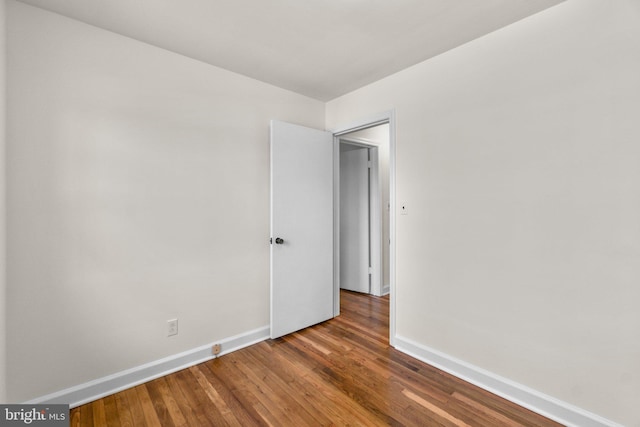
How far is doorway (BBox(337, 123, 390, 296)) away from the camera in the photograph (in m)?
3.93

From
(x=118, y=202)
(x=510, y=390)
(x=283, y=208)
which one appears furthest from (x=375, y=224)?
(x=118, y=202)

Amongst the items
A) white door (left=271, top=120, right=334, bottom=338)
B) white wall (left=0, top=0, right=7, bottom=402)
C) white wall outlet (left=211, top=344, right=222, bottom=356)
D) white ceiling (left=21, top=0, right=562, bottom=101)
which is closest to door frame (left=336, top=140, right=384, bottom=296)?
white door (left=271, top=120, right=334, bottom=338)

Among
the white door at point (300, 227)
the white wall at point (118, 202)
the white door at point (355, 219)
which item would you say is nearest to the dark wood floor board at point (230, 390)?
the white wall at point (118, 202)

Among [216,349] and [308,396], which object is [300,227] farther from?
[308,396]

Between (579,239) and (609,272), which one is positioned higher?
(579,239)

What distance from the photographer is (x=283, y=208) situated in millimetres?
2719

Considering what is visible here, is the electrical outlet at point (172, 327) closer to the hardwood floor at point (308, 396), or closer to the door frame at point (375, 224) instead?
the hardwood floor at point (308, 396)

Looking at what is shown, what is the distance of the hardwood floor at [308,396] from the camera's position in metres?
1.66

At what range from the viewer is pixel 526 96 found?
178 cm

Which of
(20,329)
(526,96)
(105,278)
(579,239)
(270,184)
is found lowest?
(20,329)

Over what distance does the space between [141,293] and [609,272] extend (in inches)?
116

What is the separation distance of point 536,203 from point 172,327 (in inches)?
107

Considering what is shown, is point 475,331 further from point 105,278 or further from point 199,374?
point 105,278

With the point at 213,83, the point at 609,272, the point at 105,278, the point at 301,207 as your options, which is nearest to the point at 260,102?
the point at 213,83
